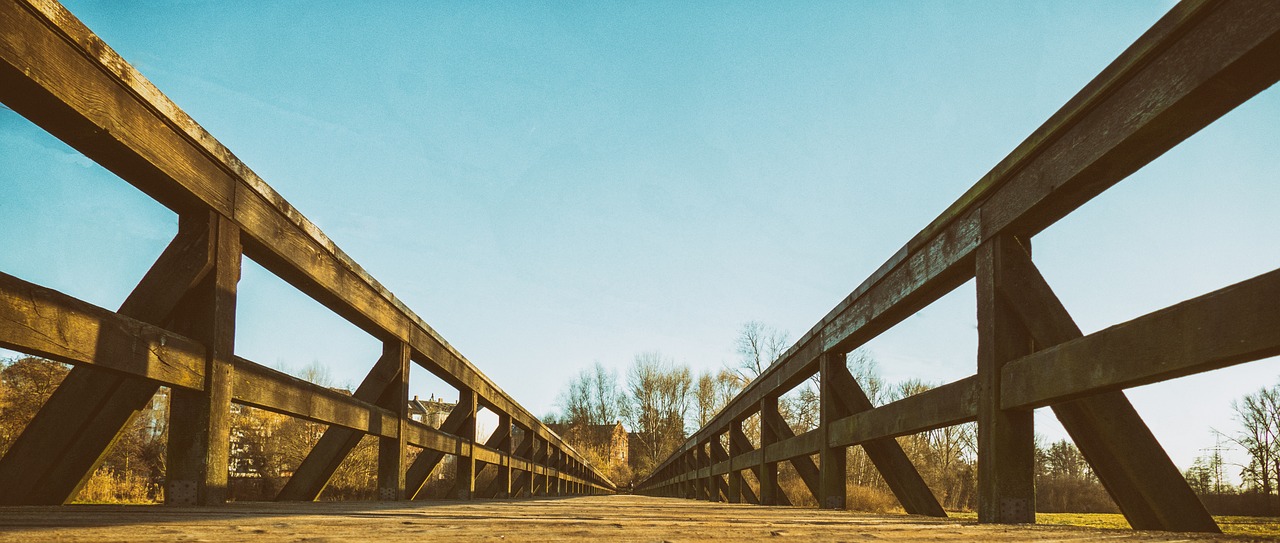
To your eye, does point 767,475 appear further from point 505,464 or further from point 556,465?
point 556,465

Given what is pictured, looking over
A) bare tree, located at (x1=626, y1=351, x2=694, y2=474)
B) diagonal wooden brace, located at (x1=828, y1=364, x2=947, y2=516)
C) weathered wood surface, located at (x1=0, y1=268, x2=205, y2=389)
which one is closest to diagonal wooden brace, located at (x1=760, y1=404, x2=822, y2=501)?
diagonal wooden brace, located at (x1=828, y1=364, x2=947, y2=516)

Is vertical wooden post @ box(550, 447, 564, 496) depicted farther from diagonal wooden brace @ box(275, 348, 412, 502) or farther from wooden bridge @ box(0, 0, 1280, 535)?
wooden bridge @ box(0, 0, 1280, 535)

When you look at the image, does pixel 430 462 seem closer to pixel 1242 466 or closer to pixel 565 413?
pixel 1242 466

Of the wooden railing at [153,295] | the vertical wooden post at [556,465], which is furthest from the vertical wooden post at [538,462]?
the wooden railing at [153,295]

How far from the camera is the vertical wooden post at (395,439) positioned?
5012mm

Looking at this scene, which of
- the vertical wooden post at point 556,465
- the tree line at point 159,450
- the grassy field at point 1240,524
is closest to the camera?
the grassy field at point 1240,524

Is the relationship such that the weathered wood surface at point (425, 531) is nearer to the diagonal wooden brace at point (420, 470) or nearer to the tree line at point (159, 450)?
the diagonal wooden brace at point (420, 470)

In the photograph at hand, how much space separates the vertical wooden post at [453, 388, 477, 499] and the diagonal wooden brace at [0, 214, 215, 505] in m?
4.52

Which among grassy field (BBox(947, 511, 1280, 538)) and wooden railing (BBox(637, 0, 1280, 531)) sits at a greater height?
wooden railing (BBox(637, 0, 1280, 531))

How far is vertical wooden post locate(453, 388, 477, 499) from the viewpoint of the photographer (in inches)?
287

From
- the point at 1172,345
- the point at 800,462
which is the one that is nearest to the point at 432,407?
the point at 800,462

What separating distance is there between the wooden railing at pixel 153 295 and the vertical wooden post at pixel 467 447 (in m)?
3.11

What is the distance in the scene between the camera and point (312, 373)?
32.7 meters

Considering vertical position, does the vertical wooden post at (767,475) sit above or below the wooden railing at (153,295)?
below
